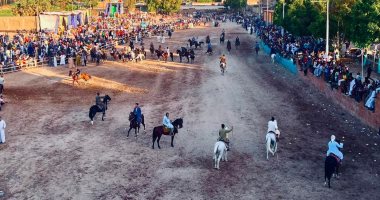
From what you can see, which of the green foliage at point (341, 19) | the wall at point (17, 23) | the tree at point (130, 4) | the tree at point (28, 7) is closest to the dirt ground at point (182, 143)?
the green foliage at point (341, 19)

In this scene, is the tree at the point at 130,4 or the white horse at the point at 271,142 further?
the tree at the point at 130,4

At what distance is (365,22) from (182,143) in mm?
17850

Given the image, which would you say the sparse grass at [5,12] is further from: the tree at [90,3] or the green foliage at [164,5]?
the green foliage at [164,5]

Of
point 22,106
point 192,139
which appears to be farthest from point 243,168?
point 22,106

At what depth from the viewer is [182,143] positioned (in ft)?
66.1

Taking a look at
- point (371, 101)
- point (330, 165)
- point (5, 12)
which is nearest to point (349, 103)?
point (371, 101)

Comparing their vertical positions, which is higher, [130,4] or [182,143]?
[130,4]

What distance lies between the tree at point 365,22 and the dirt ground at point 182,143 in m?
4.89

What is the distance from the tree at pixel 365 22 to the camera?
102 ft

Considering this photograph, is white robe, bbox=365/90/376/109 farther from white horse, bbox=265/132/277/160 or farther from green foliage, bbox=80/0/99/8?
green foliage, bbox=80/0/99/8

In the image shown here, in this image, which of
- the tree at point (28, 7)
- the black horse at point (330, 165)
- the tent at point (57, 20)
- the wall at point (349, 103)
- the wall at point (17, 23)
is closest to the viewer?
the black horse at point (330, 165)

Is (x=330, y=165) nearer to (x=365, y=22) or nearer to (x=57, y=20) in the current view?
(x=365, y=22)

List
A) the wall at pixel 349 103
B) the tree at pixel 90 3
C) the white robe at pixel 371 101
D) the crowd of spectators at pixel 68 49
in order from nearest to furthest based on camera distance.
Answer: the wall at pixel 349 103 < the white robe at pixel 371 101 < the crowd of spectators at pixel 68 49 < the tree at pixel 90 3

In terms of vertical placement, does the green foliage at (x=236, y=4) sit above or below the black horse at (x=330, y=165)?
above
